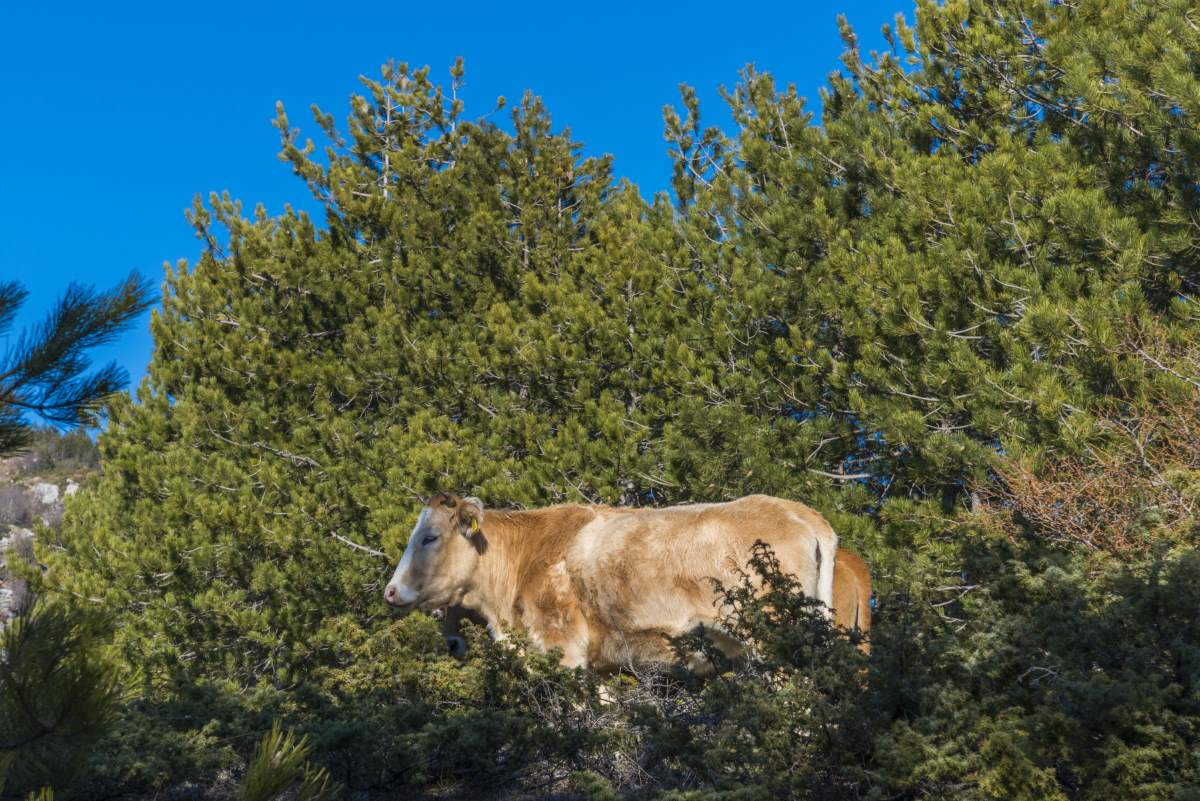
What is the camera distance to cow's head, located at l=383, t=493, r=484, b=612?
29.2 ft

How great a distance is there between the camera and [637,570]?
7883 millimetres

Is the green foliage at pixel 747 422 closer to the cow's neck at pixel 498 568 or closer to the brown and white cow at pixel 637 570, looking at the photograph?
the brown and white cow at pixel 637 570

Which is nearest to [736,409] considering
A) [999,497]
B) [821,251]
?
[821,251]

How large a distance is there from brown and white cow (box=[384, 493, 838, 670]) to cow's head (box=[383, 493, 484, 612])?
0.7 inches

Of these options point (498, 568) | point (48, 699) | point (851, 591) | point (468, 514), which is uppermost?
point (468, 514)

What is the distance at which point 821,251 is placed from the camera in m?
12.7

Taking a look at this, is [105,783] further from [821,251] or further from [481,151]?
[481,151]

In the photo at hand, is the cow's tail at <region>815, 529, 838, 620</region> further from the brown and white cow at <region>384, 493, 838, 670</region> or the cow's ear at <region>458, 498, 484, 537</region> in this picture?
the cow's ear at <region>458, 498, 484, 537</region>

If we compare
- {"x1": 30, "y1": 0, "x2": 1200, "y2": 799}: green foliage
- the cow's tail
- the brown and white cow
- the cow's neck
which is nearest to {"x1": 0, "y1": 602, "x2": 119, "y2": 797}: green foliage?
{"x1": 30, "y1": 0, "x2": 1200, "y2": 799}: green foliage

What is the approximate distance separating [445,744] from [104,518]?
1357cm

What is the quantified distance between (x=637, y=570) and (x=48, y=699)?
4.77m

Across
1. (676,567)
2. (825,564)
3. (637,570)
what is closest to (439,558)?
(637,570)

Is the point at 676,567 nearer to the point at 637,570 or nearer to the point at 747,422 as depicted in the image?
the point at 637,570

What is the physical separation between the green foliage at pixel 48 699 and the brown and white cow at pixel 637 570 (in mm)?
4438
